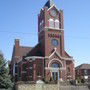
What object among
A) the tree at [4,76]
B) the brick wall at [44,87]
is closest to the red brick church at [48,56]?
the brick wall at [44,87]

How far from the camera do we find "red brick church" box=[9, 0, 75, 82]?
57.1 m

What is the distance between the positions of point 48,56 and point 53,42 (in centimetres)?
432

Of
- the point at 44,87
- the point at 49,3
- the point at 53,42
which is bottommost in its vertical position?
the point at 44,87

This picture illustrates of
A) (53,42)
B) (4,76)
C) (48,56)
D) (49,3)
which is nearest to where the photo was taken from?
(4,76)

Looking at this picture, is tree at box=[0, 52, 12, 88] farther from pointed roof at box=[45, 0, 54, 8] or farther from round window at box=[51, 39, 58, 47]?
pointed roof at box=[45, 0, 54, 8]

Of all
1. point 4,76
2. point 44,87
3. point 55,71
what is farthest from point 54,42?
point 4,76

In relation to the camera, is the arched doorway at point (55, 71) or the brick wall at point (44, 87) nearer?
the brick wall at point (44, 87)

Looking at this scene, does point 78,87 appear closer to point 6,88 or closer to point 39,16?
point 6,88

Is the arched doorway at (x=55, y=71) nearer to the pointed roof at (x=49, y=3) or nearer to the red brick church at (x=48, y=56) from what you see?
the red brick church at (x=48, y=56)

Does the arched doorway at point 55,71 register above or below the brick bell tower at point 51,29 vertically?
below

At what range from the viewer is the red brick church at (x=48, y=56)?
57062 mm

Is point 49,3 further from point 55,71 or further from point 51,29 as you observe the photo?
point 55,71

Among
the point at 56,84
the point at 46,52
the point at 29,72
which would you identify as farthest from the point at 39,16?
the point at 56,84

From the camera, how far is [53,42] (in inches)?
2367
